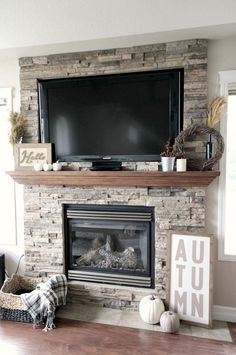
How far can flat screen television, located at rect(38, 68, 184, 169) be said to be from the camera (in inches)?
101

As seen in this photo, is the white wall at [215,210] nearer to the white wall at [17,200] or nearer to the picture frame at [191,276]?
the picture frame at [191,276]

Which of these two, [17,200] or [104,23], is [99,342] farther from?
[104,23]

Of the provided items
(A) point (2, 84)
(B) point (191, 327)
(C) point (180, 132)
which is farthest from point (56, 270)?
(A) point (2, 84)

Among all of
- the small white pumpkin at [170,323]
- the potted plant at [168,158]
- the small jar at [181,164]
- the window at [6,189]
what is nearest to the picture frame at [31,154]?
the window at [6,189]

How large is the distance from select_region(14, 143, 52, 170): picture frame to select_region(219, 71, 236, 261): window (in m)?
1.67

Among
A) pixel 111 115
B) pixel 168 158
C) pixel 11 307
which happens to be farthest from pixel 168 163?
pixel 11 307

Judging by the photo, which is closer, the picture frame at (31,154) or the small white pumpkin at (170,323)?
the small white pumpkin at (170,323)

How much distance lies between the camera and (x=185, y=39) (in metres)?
2.48

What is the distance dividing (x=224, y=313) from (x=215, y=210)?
0.95m

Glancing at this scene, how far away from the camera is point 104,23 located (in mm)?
2395

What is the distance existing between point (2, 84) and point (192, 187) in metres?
2.24

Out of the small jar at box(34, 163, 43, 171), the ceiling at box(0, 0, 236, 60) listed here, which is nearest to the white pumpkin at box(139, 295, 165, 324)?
the small jar at box(34, 163, 43, 171)

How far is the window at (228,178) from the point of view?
98.8 inches

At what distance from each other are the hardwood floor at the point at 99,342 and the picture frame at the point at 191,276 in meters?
0.22
